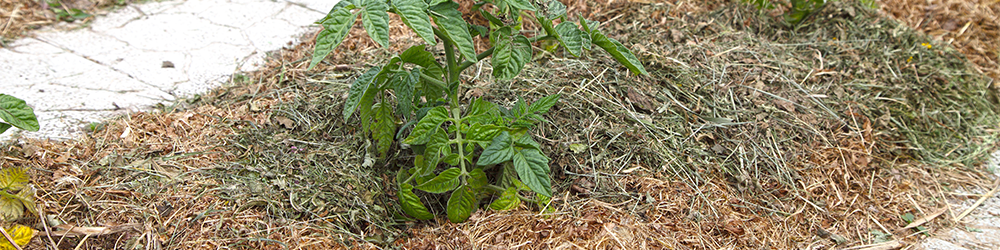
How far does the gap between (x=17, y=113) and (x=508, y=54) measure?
1.33 metres

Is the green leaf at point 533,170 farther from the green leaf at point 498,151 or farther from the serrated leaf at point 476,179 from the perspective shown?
the serrated leaf at point 476,179

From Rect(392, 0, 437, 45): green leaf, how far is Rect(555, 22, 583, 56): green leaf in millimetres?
369

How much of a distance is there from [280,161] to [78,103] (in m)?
1.04

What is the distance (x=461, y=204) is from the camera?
67.2 inches

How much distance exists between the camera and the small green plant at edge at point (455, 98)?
Result: 1324mm

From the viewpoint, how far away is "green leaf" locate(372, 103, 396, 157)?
5.90 ft

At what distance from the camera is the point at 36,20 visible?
2.99m

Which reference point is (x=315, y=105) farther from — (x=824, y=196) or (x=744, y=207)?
(x=824, y=196)

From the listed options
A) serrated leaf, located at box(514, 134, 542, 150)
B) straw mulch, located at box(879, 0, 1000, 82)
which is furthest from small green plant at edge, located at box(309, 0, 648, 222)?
straw mulch, located at box(879, 0, 1000, 82)

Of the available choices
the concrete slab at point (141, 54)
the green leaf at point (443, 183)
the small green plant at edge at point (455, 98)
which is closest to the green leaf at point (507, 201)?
the small green plant at edge at point (455, 98)

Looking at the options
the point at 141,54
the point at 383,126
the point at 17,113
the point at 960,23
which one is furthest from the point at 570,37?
the point at 960,23

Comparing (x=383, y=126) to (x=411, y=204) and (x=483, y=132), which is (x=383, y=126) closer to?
(x=411, y=204)

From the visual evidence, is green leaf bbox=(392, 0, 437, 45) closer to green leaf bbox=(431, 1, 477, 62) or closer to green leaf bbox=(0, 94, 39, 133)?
green leaf bbox=(431, 1, 477, 62)

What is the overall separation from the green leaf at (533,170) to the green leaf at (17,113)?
1.30 metres
